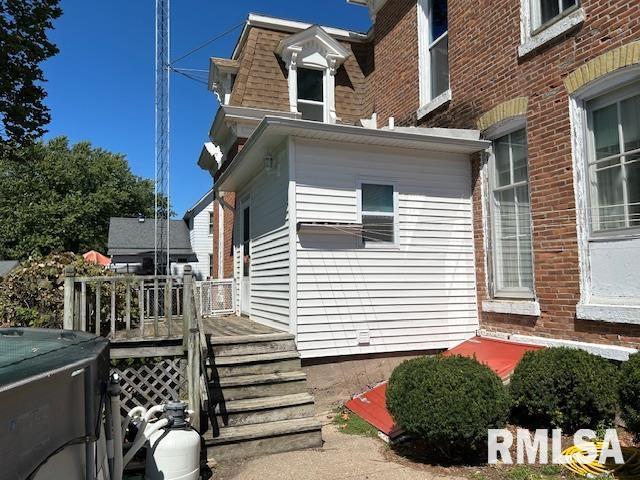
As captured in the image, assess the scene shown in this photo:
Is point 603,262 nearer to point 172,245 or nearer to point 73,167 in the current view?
point 172,245

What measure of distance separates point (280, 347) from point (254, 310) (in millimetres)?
2873

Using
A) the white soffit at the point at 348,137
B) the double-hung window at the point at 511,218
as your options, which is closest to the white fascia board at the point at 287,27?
the white soffit at the point at 348,137

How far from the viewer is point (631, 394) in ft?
13.3

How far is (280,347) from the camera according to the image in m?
6.70

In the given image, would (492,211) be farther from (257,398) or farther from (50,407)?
(50,407)

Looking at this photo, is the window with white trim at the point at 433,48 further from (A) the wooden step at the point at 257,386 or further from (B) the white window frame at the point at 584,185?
(A) the wooden step at the point at 257,386

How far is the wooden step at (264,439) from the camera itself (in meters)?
5.18

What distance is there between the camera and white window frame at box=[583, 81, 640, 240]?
5.57 metres

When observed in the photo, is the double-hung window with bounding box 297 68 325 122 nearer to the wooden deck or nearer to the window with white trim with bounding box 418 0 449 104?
the window with white trim with bounding box 418 0 449 104

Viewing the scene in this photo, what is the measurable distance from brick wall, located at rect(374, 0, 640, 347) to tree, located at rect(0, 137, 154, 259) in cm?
3101

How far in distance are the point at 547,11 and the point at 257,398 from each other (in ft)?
22.0

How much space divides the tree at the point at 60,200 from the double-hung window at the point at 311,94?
84.2 ft

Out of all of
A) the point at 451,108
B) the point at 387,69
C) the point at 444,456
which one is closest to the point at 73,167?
the point at 387,69

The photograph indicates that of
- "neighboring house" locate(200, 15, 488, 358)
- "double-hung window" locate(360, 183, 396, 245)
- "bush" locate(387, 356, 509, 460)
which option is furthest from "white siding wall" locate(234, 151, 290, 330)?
"bush" locate(387, 356, 509, 460)
